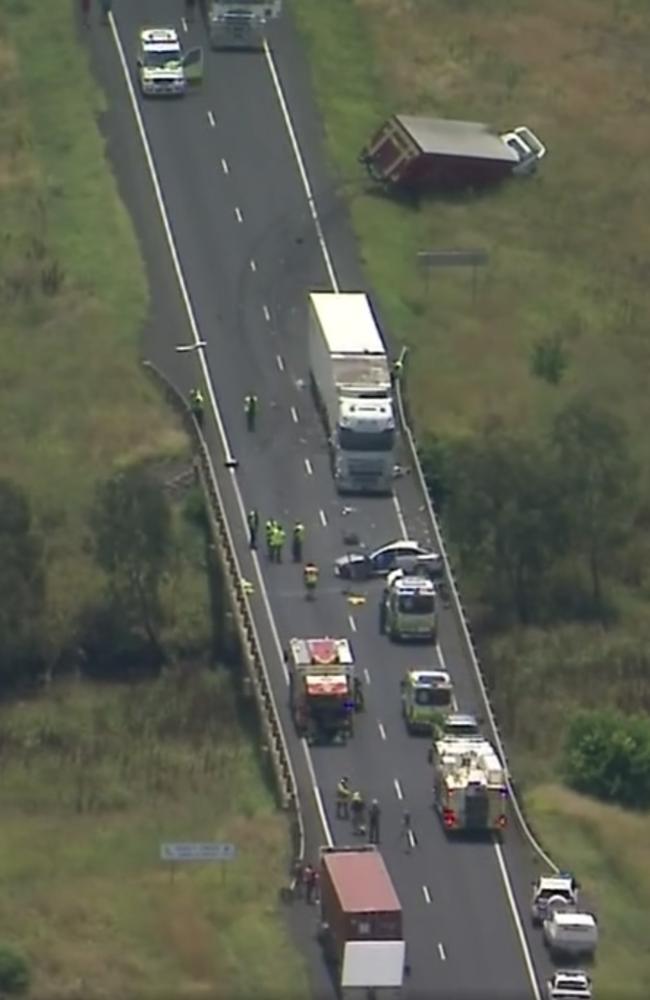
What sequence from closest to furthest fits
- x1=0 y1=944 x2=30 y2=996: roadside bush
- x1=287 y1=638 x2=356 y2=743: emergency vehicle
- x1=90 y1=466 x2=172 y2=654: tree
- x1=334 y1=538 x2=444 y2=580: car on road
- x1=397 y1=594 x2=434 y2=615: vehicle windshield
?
x1=0 y1=944 x2=30 y2=996: roadside bush → x1=287 y1=638 x2=356 y2=743: emergency vehicle → x1=397 y1=594 x2=434 y2=615: vehicle windshield → x1=334 y1=538 x2=444 y2=580: car on road → x1=90 y1=466 x2=172 y2=654: tree

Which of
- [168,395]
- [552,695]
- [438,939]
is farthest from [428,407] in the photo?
[438,939]

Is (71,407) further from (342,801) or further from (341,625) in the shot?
(342,801)

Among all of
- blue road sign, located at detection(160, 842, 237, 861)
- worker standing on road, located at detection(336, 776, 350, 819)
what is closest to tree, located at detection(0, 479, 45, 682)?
worker standing on road, located at detection(336, 776, 350, 819)

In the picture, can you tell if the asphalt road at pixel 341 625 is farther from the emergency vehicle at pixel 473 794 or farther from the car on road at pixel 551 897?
the emergency vehicle at pixel 473 794

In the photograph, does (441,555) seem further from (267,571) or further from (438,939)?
(438,939)

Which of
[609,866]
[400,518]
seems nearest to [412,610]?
[400,518]

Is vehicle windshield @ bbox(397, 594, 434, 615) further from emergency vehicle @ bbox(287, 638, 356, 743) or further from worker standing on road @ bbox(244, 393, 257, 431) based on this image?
worker standing on road @ bbox(244, 393, 257, 431)

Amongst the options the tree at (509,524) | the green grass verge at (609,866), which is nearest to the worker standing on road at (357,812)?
the green grass verge at (609,866)
